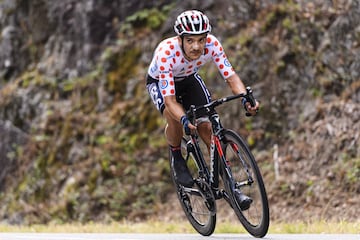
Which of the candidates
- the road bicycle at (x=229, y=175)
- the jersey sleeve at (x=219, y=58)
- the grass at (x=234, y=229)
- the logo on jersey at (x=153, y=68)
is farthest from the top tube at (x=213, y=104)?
the grass at (x=234, y=229)

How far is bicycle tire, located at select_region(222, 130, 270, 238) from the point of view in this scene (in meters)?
6.45

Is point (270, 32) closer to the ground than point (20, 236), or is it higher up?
closer to the ground

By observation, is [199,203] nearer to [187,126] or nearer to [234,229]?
[234,229]

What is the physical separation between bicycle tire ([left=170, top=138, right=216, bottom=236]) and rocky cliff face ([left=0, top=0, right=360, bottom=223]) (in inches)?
160

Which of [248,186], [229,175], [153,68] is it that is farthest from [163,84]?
[248,186]

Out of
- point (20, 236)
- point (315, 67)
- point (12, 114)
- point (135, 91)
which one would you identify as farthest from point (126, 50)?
point (20, 236)

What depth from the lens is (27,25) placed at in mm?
19984

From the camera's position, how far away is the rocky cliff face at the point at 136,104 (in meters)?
13.0

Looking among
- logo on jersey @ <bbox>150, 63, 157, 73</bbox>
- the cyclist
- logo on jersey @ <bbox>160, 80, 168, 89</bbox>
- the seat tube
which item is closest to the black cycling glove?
the cyclist

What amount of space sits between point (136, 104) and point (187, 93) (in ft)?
27.9

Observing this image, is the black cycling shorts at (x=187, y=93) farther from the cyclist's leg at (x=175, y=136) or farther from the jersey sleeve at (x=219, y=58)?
the jersey sleeve at (x=219, y=58)

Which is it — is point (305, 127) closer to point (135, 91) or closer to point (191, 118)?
point (135, 91)

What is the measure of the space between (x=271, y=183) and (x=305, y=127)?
1349 millimetres

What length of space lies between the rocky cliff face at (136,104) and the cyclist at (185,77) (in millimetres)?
4705
